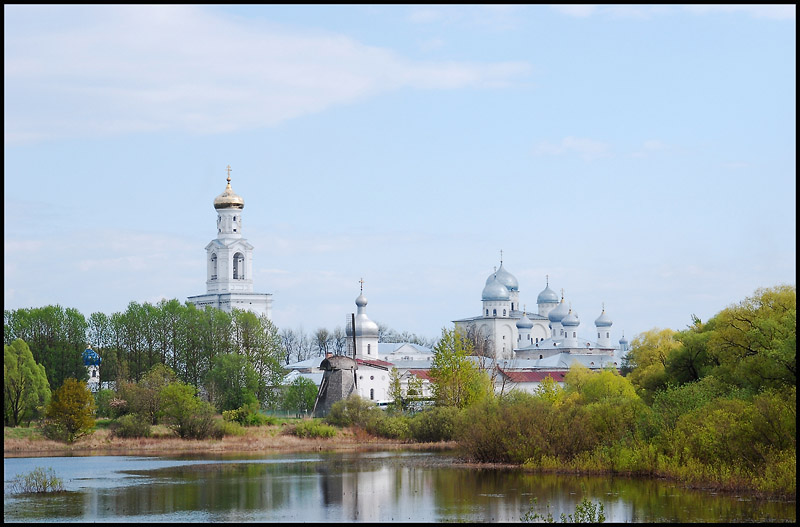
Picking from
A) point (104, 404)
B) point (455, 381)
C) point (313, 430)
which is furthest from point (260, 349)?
point (455, 381)

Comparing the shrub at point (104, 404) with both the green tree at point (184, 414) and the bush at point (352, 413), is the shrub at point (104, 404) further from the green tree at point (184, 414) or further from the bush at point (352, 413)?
the bush at point (352, 413)

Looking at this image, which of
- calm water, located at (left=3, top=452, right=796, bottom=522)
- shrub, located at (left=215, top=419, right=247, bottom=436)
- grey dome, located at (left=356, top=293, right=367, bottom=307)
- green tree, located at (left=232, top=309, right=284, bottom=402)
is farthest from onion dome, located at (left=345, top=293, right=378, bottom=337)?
calm water, located at (left=3, top=452, right=796, bottom=522)

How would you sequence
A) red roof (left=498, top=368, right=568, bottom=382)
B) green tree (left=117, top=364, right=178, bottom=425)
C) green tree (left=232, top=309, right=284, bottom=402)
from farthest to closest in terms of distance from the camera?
1. red roof (left=498, top=368, right=568, bottom=382)
2. green tree (left=232, top=309, right=284, bottom=402)
3. green tree (left=117, top=364, right=178, bottom=425)

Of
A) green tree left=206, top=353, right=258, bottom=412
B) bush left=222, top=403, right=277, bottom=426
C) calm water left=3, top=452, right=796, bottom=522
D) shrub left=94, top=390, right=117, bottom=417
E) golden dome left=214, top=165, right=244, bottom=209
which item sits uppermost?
golden dome left=214, top=165, right=244, bottom=209

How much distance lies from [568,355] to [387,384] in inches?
1121

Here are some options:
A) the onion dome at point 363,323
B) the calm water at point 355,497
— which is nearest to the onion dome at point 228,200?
the onion dome at point 363,323

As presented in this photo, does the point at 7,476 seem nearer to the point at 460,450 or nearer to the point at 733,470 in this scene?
the point at 460,450

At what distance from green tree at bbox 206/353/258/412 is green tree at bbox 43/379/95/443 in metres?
12.7

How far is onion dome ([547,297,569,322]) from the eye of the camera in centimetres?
11438

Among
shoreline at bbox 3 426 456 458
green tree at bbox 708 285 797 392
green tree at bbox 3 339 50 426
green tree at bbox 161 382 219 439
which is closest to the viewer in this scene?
green tree at bbox 708 285 797 392

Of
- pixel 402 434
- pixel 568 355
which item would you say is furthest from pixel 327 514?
pixel 568 355

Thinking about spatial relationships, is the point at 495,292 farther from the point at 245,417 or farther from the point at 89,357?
the point at 245,417

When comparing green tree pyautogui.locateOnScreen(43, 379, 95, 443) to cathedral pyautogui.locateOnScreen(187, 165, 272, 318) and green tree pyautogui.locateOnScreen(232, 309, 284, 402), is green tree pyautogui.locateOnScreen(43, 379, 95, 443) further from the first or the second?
cathedral pyautogui.locateOnScreen(187, 165, 272, 318)

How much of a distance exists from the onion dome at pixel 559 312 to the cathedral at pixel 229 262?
3662 cm
